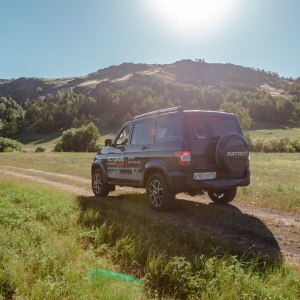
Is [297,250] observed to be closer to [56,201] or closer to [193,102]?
[56,201]

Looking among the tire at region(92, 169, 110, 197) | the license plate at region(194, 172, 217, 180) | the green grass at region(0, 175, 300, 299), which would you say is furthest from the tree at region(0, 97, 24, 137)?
the license plate at region(194, 172, 217, 180)

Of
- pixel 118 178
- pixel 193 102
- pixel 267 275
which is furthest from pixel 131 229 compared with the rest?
pixel 193 102

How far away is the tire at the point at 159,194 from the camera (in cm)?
793

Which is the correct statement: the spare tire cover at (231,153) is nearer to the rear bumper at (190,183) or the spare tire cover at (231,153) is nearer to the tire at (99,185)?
the rear bumper at (190,183)

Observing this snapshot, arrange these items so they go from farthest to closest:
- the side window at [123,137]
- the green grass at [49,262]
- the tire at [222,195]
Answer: the side window at [123,137], the tire at [222,195], the green grass at [49,262]

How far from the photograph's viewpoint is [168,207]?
807cm

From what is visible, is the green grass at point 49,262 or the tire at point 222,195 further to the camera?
the tire at point 222,195

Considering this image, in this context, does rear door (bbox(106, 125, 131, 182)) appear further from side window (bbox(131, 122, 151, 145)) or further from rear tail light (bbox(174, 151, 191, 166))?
rear tail light (bbox(174, 151, 191, 166))

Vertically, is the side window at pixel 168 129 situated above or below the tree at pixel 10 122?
below

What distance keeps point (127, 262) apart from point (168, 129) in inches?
166

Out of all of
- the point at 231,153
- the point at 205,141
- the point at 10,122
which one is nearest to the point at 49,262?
the point at 205,141

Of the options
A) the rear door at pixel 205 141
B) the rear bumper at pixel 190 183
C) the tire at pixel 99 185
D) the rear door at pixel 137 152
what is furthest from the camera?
the tire at pixel 99 185

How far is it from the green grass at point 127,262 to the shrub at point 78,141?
61445 millimetres

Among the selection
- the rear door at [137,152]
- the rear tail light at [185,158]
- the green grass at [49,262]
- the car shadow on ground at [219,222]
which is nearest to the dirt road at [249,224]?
the car shadow on ground at [219,222]
